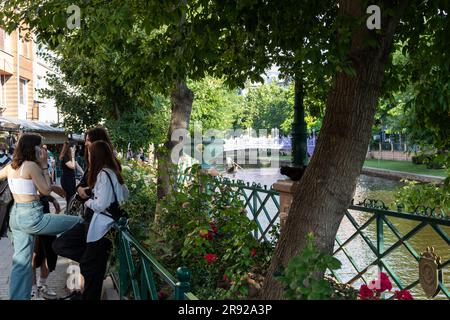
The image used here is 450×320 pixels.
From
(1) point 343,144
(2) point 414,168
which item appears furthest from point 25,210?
(2) point 414,168

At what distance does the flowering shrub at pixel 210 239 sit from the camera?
4.64 metres

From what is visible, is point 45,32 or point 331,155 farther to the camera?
point 45,32

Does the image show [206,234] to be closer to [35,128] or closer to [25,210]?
[25,210]

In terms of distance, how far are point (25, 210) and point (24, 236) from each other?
0.90ft

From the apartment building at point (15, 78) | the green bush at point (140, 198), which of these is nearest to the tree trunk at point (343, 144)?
the green bush at point (140, 198)

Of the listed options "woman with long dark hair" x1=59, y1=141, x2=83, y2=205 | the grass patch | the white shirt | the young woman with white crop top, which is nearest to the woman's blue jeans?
the young woman with white crop top

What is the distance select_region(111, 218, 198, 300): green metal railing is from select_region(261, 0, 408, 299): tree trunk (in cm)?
104

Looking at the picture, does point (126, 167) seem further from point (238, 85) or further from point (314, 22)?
point (314, 22)

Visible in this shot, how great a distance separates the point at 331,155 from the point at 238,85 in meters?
3.57

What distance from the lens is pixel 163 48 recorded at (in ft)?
20.1

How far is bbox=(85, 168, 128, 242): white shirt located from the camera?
4961mm

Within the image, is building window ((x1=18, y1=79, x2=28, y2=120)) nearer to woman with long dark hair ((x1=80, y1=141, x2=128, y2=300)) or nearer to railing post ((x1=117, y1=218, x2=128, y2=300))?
woman with long dark hair ((x1=80, y1=141, x2=128, y2=300))

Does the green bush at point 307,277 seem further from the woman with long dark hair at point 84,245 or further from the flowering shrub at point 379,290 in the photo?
the woman with long dark hair at point 84,245
